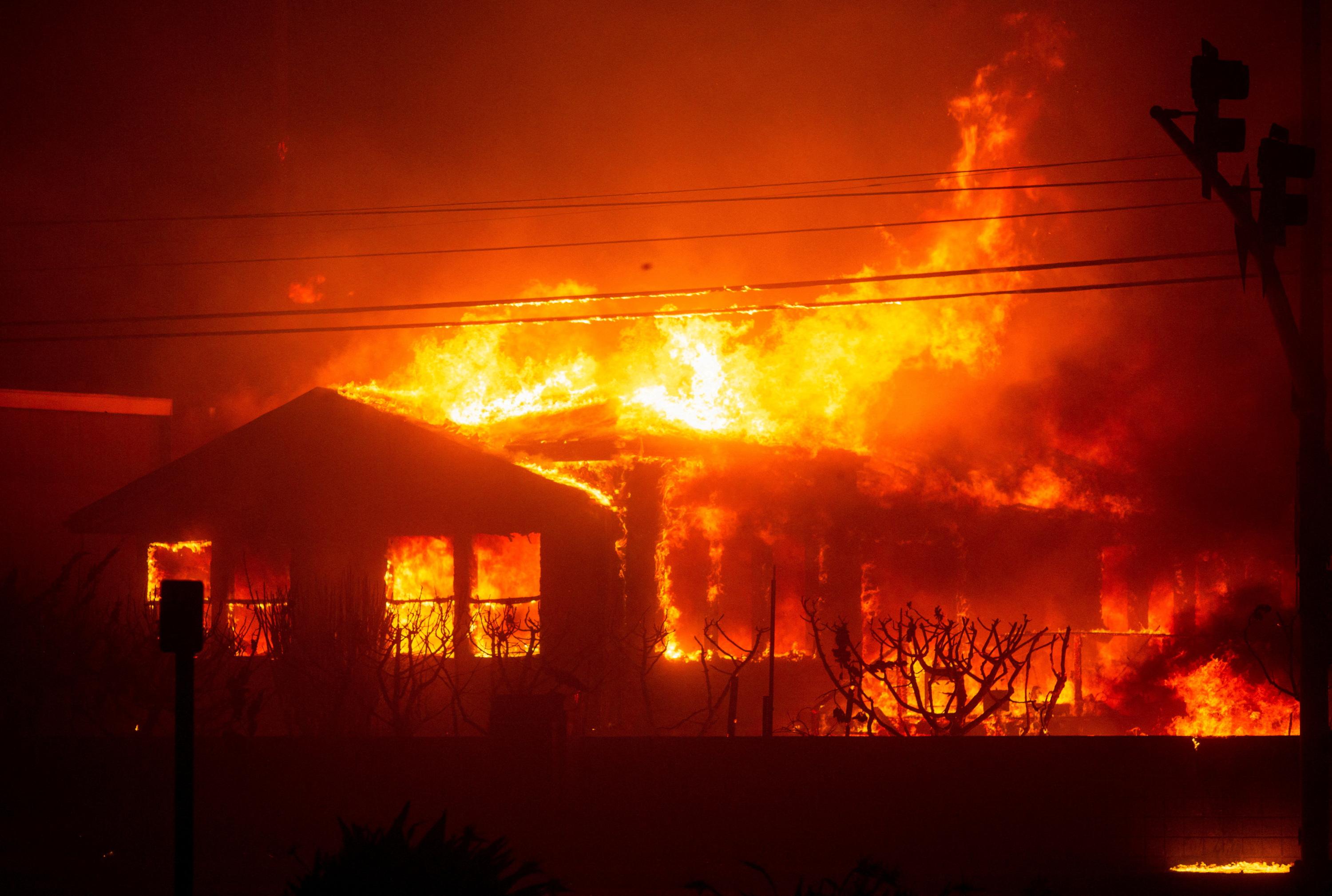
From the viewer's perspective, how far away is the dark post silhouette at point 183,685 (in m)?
6.01

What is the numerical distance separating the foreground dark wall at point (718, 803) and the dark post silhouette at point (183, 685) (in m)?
4.86

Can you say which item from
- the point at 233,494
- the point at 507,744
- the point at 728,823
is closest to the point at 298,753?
the point at 507,744

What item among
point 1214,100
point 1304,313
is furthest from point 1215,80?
point 1304,313

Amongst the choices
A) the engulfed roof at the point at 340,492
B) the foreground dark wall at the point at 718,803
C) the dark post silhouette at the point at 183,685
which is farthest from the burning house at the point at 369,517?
the dark post silhouette at the point at 183,685

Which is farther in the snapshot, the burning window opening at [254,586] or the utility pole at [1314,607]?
the burning window opening at [254,586]

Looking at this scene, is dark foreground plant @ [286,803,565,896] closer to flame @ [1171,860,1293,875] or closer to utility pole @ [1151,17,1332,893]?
utility pole @ [1151,17,1332,893]

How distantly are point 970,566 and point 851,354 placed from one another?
933 centimetres

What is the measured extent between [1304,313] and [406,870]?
27.2ft

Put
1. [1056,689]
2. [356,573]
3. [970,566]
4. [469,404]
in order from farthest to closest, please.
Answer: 1. [469,404]
2. [970,566]
3. [356,573]
4. [1056,689]

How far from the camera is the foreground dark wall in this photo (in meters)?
10.7

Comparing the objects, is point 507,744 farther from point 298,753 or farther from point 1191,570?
point 1191,570

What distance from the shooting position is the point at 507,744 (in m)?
11.1

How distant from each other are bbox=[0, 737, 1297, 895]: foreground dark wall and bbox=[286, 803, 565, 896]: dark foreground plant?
5.39 metres

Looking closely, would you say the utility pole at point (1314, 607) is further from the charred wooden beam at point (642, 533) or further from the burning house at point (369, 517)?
the charred wooden beam at point (642, 533)
